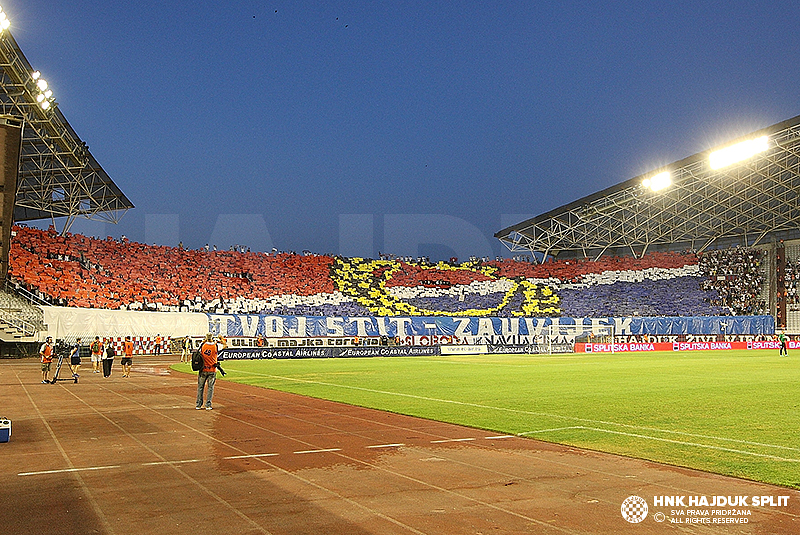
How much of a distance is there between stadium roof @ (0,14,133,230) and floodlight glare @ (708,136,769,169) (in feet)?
138

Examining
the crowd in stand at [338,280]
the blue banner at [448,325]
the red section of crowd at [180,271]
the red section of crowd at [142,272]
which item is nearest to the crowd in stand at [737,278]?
the crowd in stand at [338,280]

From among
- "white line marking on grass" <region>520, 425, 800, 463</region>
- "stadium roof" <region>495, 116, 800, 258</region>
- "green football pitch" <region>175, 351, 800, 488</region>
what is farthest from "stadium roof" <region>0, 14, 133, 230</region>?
"stadium roof" <region>495, 116, 800, 258</region>

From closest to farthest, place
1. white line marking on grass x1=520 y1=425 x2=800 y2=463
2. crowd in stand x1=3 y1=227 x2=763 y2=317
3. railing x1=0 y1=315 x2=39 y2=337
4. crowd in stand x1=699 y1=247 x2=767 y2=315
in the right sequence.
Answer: white line marking on grass x1=520 y1=425 x2=800 y2=463 → railing x1=0 y1=315 x2=39 y2=337 → crowd in stand x1=3 y1=227 x2=763 y2=317 → crowd in stand x1=699 y1=247 x2=767 y2=315

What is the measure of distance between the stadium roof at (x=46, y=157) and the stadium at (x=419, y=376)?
0.20 meters

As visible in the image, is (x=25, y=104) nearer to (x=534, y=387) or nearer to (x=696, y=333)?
(x=534, y=387)

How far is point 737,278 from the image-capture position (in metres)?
66.9

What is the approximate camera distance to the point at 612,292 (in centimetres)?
6850

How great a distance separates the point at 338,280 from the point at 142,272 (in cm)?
1890

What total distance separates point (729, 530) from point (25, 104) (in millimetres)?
36604

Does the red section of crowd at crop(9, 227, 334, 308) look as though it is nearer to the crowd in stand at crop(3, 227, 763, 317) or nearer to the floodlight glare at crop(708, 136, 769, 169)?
the crowd in stand at crop(3, 227, 763, 317)

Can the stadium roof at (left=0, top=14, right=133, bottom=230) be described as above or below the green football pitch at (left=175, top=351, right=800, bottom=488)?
above

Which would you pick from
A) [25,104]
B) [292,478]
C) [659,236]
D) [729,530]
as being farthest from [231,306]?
[729,530]

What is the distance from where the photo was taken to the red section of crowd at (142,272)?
1864 inches

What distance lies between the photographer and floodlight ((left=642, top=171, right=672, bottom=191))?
53.0 m
